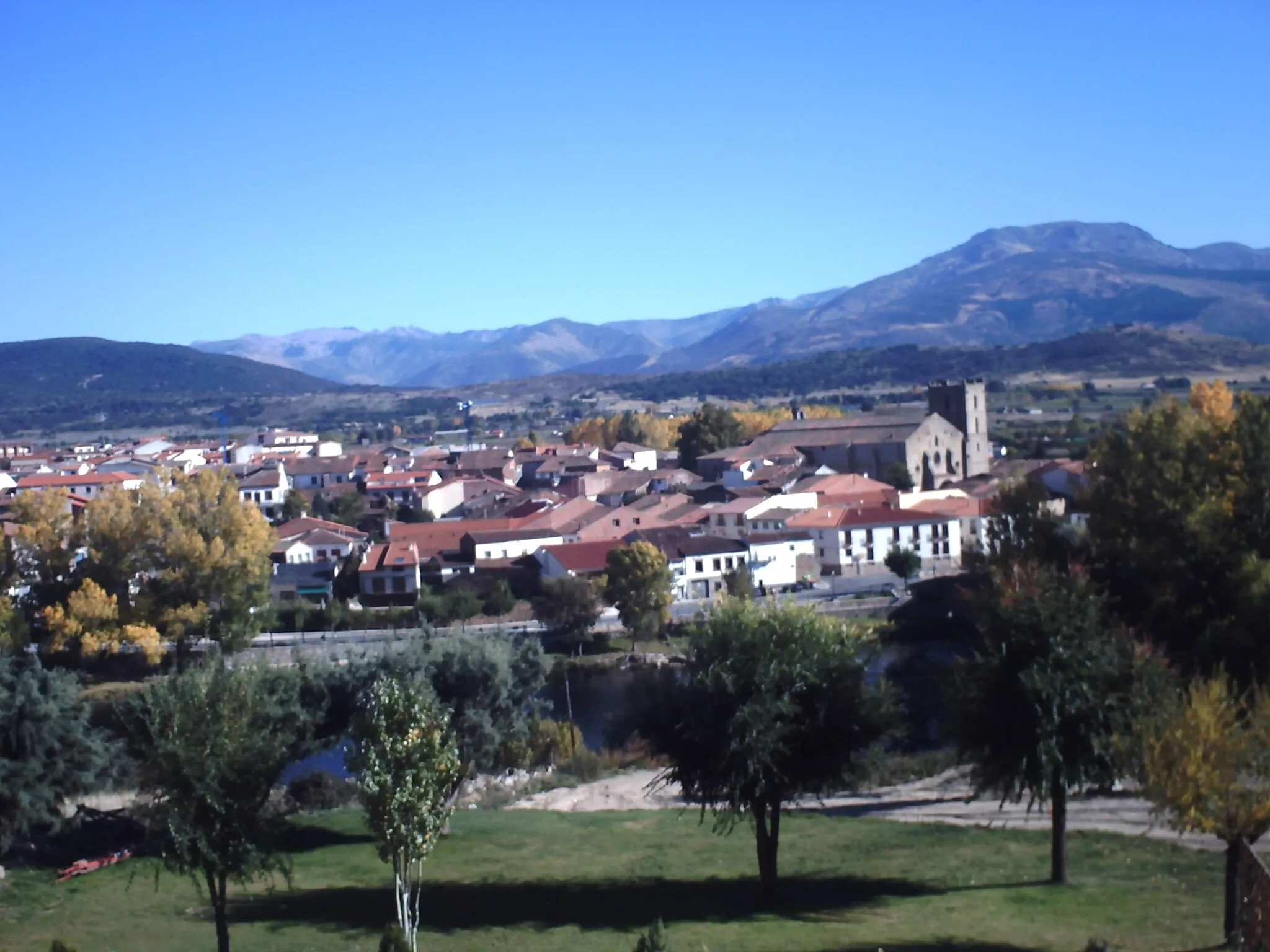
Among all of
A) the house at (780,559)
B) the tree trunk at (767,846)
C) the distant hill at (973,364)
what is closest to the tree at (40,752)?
the tree trunk at (767,846)

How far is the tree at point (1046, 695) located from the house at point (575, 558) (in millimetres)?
18959

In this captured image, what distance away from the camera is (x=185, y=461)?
58.8 m

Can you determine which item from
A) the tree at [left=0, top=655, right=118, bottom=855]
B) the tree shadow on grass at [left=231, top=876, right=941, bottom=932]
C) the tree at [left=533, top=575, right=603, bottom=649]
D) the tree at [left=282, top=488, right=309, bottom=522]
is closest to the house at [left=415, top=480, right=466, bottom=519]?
the tree at [left=282, top=488, right=309, bottom=522]

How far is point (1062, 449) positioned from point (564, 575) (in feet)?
86.2

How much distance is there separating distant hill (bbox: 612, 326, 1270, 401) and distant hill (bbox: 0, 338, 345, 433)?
40.7 m

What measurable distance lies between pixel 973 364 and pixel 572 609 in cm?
8743

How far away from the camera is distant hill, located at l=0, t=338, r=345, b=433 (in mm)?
125625

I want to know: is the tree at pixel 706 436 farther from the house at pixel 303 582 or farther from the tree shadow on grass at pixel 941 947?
the tree shadow on grass at pixel 941 947

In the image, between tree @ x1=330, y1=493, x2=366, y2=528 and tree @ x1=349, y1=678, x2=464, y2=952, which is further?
tree @ x1=330, y1=493, x2=366, y2=528

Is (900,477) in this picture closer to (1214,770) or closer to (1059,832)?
(1059,832)

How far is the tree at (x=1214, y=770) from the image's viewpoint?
271 inches

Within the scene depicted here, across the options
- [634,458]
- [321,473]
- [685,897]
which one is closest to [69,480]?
[321,473]

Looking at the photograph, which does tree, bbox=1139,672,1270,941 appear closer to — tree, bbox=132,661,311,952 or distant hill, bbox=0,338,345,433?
tree, bbox=132,661,311,952

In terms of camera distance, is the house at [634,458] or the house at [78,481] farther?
the house at [634,458]
